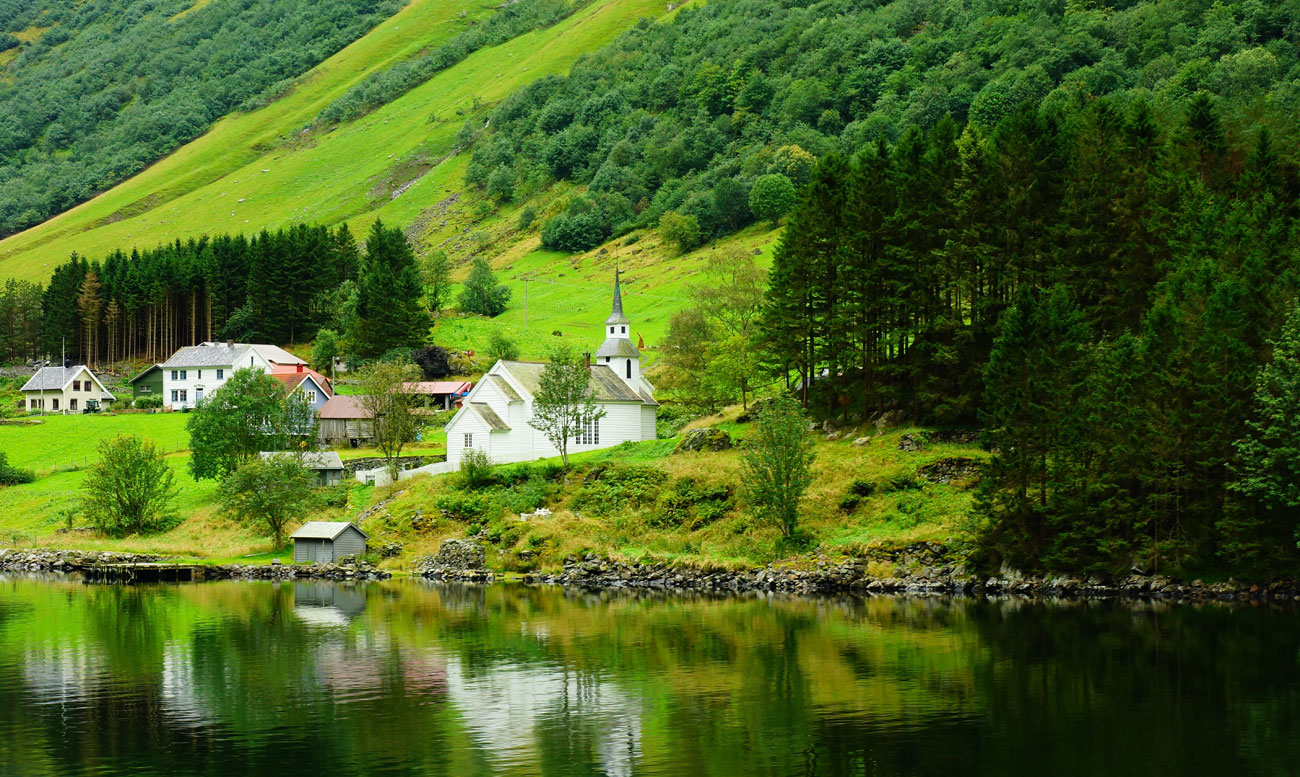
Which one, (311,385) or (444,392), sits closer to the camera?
(444,392)

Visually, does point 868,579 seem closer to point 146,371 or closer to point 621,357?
point 621,357

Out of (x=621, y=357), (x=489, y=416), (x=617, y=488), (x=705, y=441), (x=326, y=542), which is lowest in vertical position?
(x=326, y=542)

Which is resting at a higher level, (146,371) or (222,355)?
(222,355)

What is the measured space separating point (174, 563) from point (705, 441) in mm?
36225

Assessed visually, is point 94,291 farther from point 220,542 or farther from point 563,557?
point 563,557

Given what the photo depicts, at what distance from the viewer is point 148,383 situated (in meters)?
139

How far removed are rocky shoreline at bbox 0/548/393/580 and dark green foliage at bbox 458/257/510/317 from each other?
7317 cm

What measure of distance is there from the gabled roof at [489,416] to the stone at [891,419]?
29390 mm

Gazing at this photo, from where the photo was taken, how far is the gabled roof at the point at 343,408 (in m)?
A: 108

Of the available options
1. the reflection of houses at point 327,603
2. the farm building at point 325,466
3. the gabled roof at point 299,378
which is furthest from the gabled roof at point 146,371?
the reflection of houses at point 327,603

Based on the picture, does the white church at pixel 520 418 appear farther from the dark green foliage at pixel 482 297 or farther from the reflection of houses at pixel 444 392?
the dark green foliage at pixel 482 297

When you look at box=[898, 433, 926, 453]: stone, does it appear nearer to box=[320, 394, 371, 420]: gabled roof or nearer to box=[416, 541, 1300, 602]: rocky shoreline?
box=[416, 541, 1300, 602]: rocky shoreline

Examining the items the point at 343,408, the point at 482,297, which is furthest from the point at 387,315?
the point at 482,297

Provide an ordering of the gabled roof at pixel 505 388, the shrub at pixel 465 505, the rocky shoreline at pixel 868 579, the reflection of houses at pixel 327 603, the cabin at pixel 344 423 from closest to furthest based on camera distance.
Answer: the rocky shoreline at pixel 868 579, the reflection of houses at pixel 327 603, the shrub at pixel 465 505, the gabled roof at pixel 505 388, the cabin at pixel 344 423
